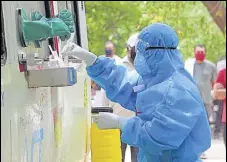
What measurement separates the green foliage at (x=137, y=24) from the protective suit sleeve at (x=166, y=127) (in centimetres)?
1346

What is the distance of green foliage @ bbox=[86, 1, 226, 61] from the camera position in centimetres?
1781

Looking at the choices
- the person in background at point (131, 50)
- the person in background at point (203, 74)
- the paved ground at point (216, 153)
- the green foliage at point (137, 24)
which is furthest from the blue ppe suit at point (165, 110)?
the green foliage at point (137, 24)

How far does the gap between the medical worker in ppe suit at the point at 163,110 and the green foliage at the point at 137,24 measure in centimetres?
1313

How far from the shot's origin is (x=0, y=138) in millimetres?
2715

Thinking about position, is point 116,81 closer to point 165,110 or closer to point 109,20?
point 165,110

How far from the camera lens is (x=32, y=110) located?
11.9 ft

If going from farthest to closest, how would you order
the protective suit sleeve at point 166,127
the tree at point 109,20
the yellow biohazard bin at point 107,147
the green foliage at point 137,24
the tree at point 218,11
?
the tree at point 109,20 < the green foliage at point 137,24 < the tree at point 218,11 < the yellow biohazard bin at point 107,147 < the protective suit sleeve at point 166,127

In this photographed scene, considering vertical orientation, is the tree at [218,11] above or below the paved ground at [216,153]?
above

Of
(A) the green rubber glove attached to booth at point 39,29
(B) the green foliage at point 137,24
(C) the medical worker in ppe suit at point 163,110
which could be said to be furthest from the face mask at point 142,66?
(B) the green foliage at point 137,24

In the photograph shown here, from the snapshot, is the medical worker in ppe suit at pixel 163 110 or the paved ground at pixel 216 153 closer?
the medical worker in ppe suit at pixel 163 110

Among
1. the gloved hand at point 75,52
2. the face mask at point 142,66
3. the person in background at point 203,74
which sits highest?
the gloved hand at point 75,52

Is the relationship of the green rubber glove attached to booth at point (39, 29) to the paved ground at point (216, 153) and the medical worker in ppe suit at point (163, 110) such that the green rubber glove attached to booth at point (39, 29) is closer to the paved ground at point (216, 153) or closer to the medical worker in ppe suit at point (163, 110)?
the medical worker in ppe suit at point (163, 110)

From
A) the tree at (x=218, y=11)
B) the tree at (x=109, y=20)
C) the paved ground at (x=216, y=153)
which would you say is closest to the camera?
the paved ground at (x=216, y=153)

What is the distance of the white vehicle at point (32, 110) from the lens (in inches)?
118
